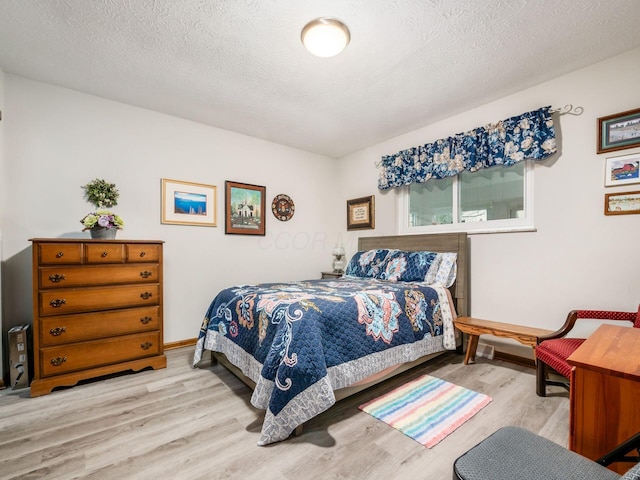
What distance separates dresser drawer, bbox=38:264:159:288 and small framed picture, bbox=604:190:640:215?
12.7ft

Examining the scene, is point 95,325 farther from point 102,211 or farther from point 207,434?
point 207,434

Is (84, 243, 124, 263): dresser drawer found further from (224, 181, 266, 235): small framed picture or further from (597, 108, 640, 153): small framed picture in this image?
(597, 108, 640, 153): small framed picture

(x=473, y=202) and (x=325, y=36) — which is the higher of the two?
(x=325, y=36)

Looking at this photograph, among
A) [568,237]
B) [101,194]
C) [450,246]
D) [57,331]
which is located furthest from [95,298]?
[568,237]

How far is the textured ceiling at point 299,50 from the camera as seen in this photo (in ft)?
5.98

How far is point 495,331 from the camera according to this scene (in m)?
2.50

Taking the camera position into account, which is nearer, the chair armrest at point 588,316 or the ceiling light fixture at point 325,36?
the ceiling light fixture at point 325,36

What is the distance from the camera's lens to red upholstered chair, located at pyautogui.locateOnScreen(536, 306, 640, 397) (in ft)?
6.39

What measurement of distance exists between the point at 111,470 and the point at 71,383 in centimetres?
123

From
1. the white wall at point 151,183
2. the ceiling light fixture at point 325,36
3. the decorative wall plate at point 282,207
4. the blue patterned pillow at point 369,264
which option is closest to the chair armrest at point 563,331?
the blue patterned pillow at point 369,264

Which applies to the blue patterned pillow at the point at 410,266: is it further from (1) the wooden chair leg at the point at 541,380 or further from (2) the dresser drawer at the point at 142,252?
(2) the dresser drawer at the point at 142,252

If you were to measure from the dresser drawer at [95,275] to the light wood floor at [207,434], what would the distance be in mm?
835

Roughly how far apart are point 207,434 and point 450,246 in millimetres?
2814

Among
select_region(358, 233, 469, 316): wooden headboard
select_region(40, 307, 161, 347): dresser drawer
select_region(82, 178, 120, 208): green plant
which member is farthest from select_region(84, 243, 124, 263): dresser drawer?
select_region(358, 233, 469, 316): wooden headboard
